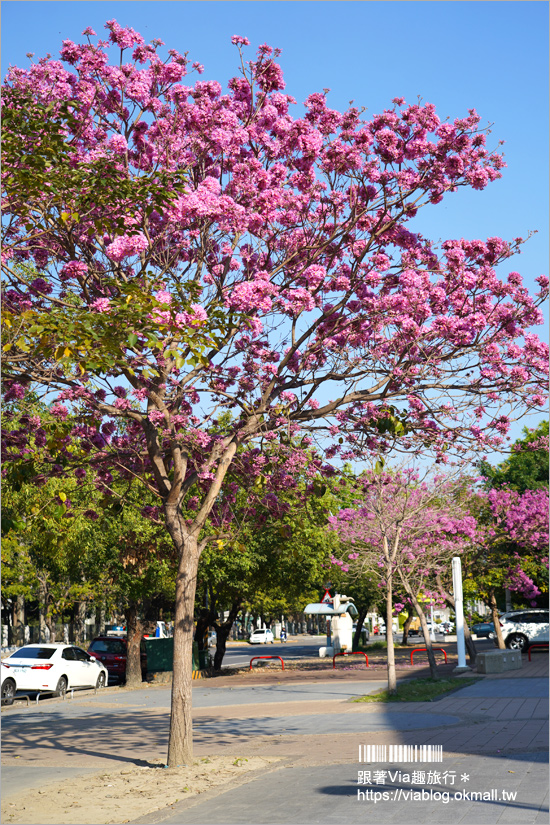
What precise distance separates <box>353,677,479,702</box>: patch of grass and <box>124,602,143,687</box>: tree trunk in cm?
919

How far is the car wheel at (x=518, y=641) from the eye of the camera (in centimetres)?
3341

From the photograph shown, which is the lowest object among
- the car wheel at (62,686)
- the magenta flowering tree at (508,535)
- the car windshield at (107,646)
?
the car wheel at (62,686)

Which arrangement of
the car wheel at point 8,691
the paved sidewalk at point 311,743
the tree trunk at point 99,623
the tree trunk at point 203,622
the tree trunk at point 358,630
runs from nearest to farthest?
the paved sidewalk at point 311,743, the car wheel at point 8,691, the tree trunk at point 203,622, the tree trunk at point 358,630, the tree trunk at point 99,623

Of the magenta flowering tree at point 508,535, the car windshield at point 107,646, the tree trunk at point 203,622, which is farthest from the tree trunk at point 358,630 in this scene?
the car windshield at point 107,646

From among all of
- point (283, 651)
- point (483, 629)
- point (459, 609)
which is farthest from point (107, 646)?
point (483, 629)

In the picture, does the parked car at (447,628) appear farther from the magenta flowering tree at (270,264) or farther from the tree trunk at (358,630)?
the magenta flowering tree at (270,264)

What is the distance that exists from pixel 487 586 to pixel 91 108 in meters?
27.1

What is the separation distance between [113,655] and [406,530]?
45.6 feet

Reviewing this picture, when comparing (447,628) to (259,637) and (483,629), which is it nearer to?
(483,629)

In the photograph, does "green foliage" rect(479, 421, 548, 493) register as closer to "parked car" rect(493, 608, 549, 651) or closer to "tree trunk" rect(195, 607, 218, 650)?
"parked car" rect(493, 608, 549, 651)

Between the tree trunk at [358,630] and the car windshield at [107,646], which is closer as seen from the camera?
the car windshield at [107,646]

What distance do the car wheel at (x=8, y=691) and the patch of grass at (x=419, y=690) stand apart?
9064 millimetres

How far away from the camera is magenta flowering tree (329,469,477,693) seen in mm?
18897

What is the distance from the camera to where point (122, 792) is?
29.8 ft
